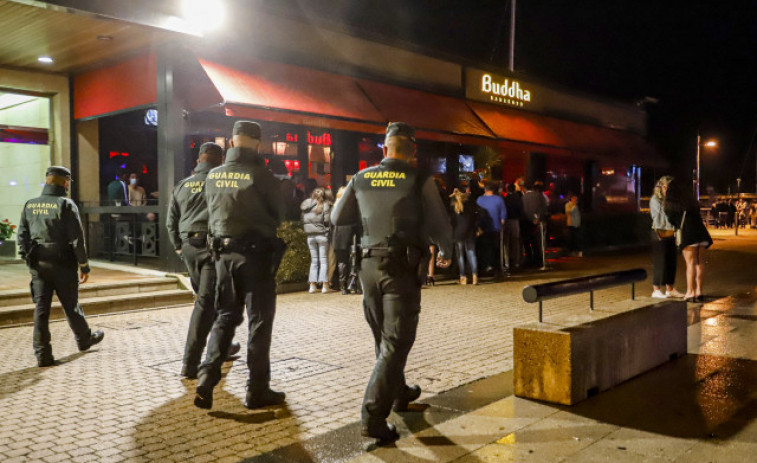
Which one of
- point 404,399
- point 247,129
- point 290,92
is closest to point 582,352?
point 404,399

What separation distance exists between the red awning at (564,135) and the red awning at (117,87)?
9339mm

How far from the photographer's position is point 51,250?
6.50 metres

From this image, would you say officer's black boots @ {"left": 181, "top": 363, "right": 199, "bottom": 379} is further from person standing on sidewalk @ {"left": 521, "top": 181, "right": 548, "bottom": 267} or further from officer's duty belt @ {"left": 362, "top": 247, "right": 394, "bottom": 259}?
person standing on sidewalk @ {"left": 521, "top": 181, "right": 548, "bottom": 267}

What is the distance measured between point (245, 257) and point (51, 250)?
9.42ft

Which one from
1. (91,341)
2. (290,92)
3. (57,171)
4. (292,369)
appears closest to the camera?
(292,369)

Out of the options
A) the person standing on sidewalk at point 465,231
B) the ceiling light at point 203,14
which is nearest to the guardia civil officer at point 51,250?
the ceiling light at point 203,14

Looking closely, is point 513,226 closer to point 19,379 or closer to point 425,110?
point 425,110

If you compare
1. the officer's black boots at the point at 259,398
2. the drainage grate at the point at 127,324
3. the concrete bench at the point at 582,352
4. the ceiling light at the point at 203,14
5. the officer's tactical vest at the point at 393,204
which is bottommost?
the drainage grate at the point at 127,324

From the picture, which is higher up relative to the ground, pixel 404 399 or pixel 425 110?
pixel 425 110

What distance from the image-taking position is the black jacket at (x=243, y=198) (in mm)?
4820

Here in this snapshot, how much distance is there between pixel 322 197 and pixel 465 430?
24.4 feet

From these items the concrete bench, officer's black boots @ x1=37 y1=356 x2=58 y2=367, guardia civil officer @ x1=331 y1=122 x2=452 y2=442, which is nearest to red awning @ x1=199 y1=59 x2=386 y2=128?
officer's black boots @ x1=37 y1=356 x2=58 y2=367

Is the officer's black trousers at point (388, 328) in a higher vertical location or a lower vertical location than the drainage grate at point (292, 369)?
higher

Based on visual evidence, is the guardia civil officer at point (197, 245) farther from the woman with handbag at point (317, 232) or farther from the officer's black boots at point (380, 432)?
the woman with handbag at point (317, 232)
